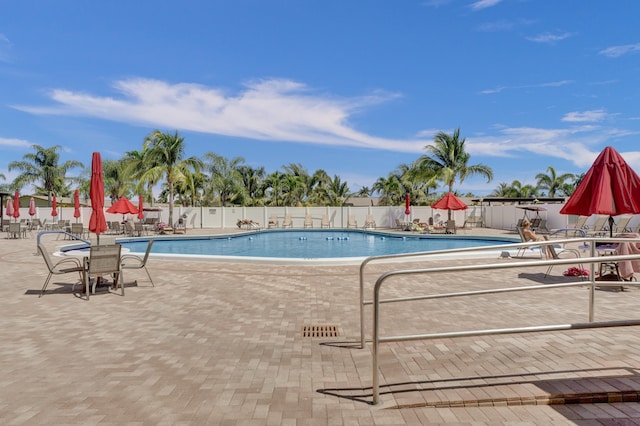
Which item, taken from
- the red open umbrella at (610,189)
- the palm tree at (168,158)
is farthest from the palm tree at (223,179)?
the red open umbrella at (610,189)

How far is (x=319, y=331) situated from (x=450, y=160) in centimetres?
2652

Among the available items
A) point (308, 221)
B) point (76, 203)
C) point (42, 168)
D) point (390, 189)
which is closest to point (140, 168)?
point (76, 203)

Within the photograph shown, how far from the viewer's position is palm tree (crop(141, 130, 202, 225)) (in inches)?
1105

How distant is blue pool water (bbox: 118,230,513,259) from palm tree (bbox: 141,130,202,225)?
7.17 m

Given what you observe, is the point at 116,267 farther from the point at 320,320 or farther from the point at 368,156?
the point at 368,156

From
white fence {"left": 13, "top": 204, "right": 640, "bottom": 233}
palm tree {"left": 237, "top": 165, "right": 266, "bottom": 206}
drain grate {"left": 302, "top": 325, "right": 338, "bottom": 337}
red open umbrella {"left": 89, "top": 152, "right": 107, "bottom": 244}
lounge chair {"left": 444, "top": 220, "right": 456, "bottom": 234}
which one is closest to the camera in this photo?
drain grate {"left": 302, "top": 325, "right": 338, "bottom": 337}

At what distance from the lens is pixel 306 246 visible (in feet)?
65.8

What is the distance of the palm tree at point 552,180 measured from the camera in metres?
50.2

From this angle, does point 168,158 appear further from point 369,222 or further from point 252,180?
point 369,222

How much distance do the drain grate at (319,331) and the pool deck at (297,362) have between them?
0.10 metres

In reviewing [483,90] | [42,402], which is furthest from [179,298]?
[483,90]

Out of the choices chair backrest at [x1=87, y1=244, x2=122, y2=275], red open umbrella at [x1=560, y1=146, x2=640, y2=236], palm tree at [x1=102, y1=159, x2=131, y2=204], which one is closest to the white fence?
palm tree at [x1=102, y1=159, x2=131, y2=204]

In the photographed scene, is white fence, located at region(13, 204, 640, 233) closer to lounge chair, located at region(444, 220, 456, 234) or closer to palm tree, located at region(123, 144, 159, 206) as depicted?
palm tree, located at region(123, 144, 159, 206)

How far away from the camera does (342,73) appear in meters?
25.5
